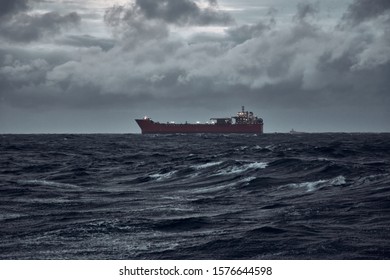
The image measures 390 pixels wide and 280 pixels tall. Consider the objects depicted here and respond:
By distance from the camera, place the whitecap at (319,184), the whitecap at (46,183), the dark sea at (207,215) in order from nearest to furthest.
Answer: the dark sea at (207,215)
the whitecap at (319,184)
the whitecap at (46,183)

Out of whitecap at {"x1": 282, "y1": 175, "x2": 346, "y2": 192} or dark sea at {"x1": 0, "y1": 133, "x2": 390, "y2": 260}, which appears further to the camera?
whitecap at {"x1": 282, "y1": 175, "x2": 346, "y2": 192}

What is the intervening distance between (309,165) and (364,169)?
159 inches

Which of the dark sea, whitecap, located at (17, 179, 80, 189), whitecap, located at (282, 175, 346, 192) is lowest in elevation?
whitecap, located at (17, 179, 80, 189)

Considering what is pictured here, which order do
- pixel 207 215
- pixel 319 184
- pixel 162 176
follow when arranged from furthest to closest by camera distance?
pixel 162 176 → pixel 319 184 → pixel 207 215

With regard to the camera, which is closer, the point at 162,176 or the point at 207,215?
the point at 207,215

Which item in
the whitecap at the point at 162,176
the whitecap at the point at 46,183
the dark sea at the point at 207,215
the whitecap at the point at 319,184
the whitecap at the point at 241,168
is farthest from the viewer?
the whitecap at the point at 241,168

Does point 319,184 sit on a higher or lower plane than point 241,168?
lower

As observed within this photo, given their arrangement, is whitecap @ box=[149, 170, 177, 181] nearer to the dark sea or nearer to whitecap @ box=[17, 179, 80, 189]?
the dark sea

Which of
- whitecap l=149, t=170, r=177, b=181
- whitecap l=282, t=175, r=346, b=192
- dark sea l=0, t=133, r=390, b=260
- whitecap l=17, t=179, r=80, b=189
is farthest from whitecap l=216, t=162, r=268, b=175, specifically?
whitecap l=17, t=179, r=80, b=189

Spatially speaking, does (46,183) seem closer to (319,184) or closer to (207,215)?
(207,215)

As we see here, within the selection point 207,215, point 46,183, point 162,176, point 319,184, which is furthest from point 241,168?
point 207,215

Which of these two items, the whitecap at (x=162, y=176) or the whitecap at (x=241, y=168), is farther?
the whitecap at (x=241, y=168)

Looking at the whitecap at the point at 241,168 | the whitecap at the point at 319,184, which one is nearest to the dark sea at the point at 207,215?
the whitecap at the point at 319,184

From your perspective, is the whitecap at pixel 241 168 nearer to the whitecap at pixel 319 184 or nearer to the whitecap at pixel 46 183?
the whitecap at pixel 319 184
